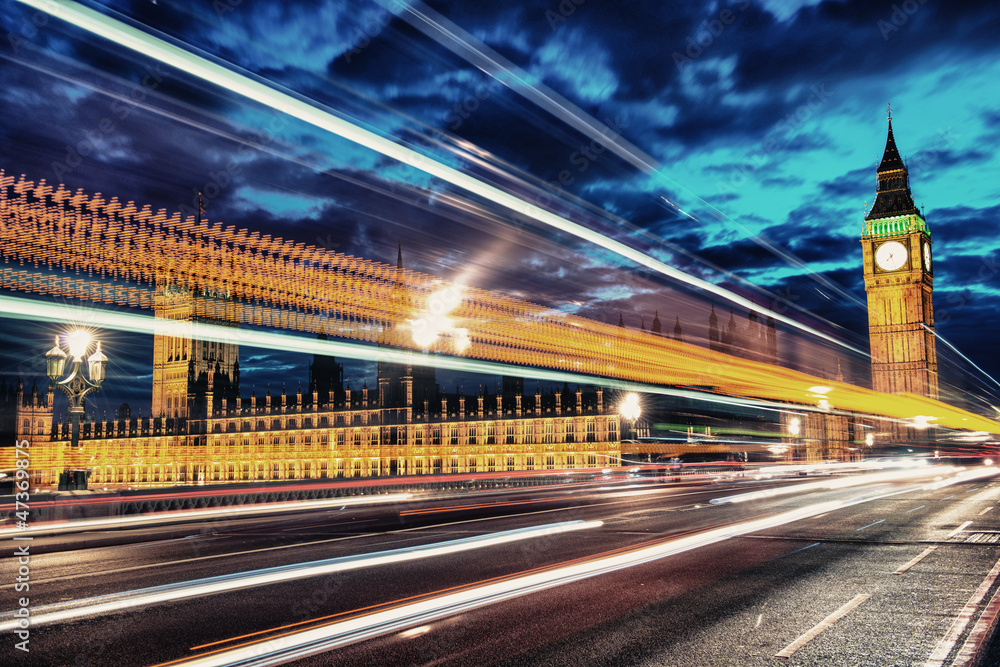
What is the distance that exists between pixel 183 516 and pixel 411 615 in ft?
50.2

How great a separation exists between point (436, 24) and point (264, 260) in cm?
1679

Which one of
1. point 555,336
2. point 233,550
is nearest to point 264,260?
point 233,550

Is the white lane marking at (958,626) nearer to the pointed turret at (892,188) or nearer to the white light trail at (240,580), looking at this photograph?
the white light trail at (240,580)

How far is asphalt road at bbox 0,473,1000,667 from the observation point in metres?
6.69

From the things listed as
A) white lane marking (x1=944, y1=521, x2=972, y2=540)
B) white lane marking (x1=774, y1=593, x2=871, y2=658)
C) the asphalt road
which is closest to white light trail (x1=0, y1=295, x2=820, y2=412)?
the asphalt road

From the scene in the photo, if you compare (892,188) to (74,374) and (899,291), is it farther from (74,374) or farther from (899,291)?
(74,374)

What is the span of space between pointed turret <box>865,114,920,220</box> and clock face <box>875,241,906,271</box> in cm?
620

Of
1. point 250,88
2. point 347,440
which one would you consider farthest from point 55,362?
point 347,440

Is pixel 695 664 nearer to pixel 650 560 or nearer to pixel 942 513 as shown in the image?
pixel 650 560

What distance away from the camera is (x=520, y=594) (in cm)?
896

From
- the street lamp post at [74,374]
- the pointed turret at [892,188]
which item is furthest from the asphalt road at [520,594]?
the pointed turret at [892,188]

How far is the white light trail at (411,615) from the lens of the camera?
6440 millimetres

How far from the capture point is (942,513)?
1939cm

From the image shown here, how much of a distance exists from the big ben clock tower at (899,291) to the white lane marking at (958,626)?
122 meters
